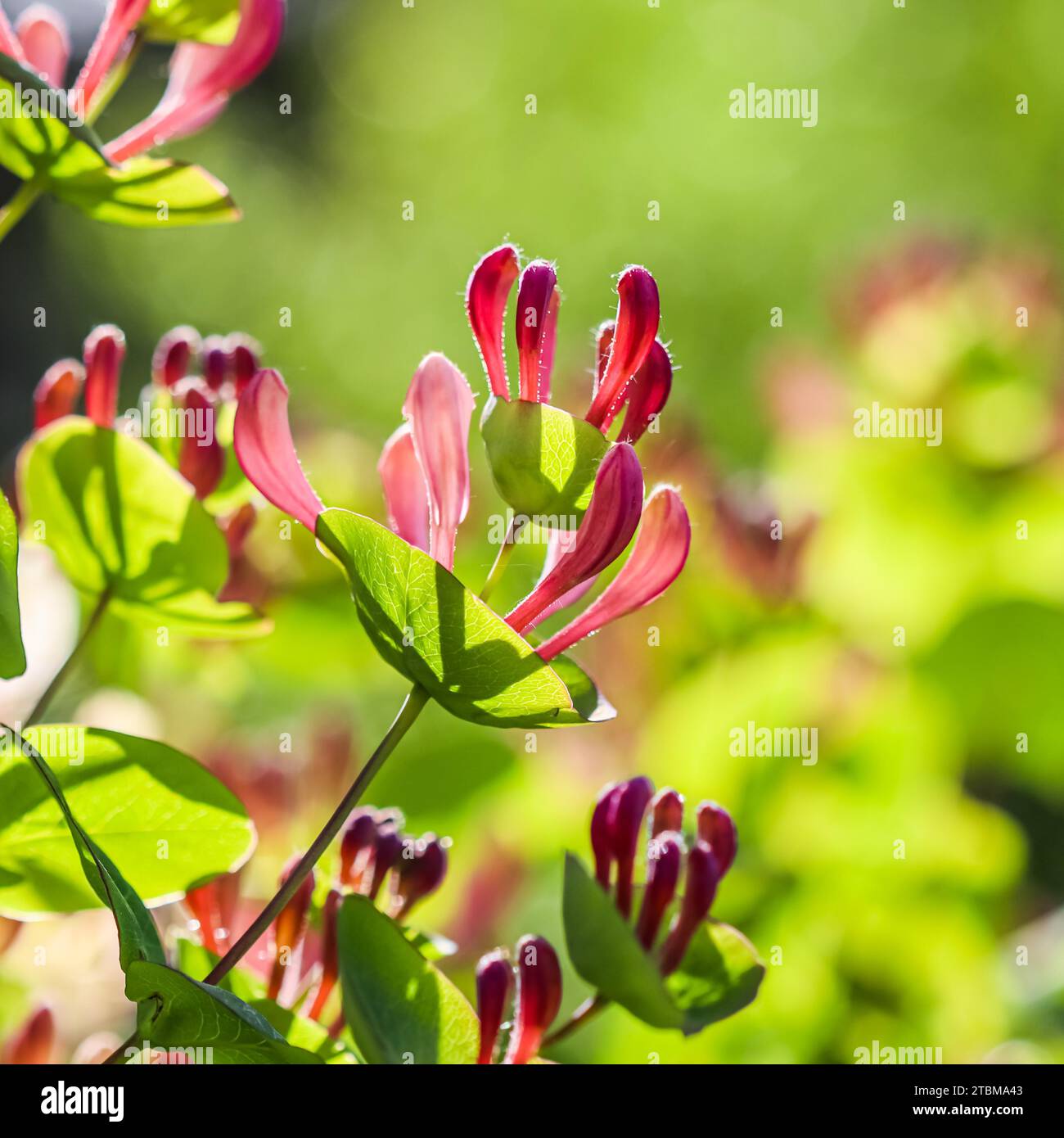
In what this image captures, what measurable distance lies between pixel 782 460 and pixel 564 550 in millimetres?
891

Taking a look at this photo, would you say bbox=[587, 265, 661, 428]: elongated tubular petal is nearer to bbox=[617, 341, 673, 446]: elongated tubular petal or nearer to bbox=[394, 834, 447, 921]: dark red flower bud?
bbox=[617, 341, 673, 446]: elongated tubular petal

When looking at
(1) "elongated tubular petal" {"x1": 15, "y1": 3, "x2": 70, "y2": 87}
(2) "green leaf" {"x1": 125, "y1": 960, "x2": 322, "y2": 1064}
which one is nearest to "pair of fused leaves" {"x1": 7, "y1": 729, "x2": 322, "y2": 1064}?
(2) "green leaf" {"x1": 125, "y1": 960, "x2": 322, "y2": 1064}

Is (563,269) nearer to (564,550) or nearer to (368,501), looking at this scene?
(368,501)

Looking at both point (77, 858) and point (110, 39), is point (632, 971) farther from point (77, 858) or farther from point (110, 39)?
point (110, 39)

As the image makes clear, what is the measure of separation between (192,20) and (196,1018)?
10.2 inches

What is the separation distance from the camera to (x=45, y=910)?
0.31 metres

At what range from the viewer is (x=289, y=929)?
339 millimetres

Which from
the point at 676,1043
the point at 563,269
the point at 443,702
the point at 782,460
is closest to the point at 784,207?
the point at 563,269

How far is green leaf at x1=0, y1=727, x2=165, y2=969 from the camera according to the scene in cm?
23

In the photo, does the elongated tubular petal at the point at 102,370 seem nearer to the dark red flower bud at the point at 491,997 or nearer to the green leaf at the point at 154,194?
the green leaf at the point at 154,194

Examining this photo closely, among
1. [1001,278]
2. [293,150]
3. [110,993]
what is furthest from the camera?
[293,150]

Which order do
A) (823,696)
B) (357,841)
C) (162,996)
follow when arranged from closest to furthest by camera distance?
(162,996), (357,841), (823,696)

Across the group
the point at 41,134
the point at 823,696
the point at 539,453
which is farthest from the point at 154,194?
the point at 823,696

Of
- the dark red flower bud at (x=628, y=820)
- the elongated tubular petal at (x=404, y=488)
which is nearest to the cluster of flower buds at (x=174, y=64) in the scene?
the elongated tubular petal at (x=404, y=488)
